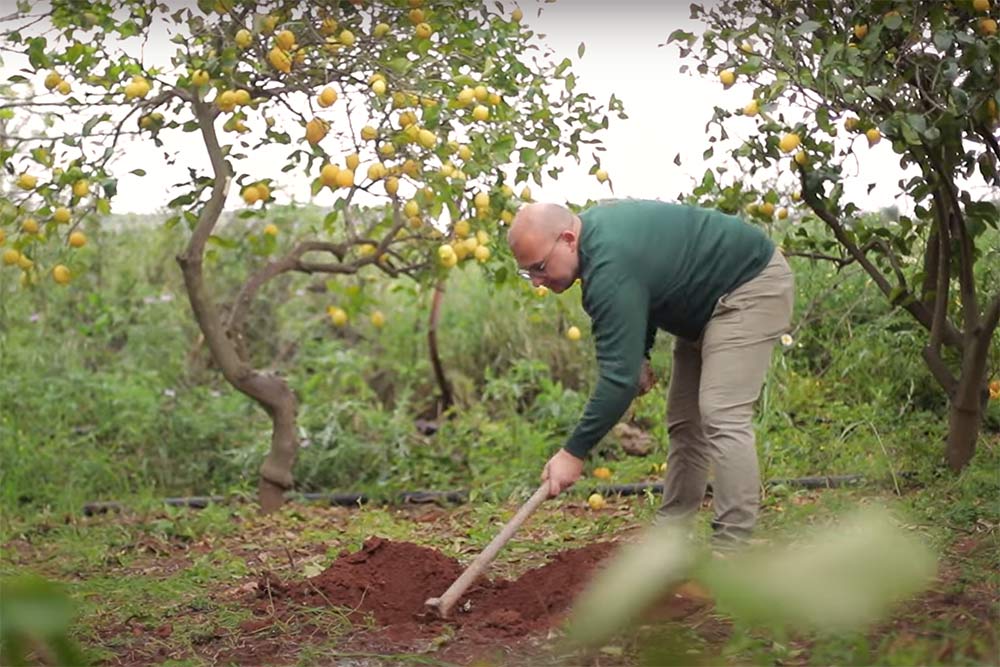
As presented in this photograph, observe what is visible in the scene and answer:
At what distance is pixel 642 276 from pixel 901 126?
90cm

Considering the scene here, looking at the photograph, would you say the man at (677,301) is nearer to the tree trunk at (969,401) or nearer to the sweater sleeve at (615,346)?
the sweater sleeve at (615,346)

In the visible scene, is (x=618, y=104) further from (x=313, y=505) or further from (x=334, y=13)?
(x=313, y=505)

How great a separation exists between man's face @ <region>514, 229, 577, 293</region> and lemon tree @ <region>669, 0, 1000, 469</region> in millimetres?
800

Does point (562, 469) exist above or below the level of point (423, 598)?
above

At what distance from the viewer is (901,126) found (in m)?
3.40

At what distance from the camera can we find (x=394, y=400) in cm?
654

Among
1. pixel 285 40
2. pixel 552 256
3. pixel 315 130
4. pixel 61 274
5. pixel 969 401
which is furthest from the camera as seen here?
pixel 61 274

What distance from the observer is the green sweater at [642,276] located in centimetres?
299

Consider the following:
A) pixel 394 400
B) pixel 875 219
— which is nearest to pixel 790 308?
pixel 875 219

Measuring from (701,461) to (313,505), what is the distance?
196cm

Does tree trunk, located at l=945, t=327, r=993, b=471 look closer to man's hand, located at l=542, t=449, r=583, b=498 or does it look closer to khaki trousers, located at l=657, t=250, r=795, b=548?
khaki trousers, located at l=657, t=250, r=795, b=548

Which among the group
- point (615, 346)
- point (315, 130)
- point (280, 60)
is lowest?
point (615, 346)

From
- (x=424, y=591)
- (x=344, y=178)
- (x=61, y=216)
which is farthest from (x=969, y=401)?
(x=61, y=216)

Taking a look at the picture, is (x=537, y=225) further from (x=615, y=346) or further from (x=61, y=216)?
(x=61, y=216)
